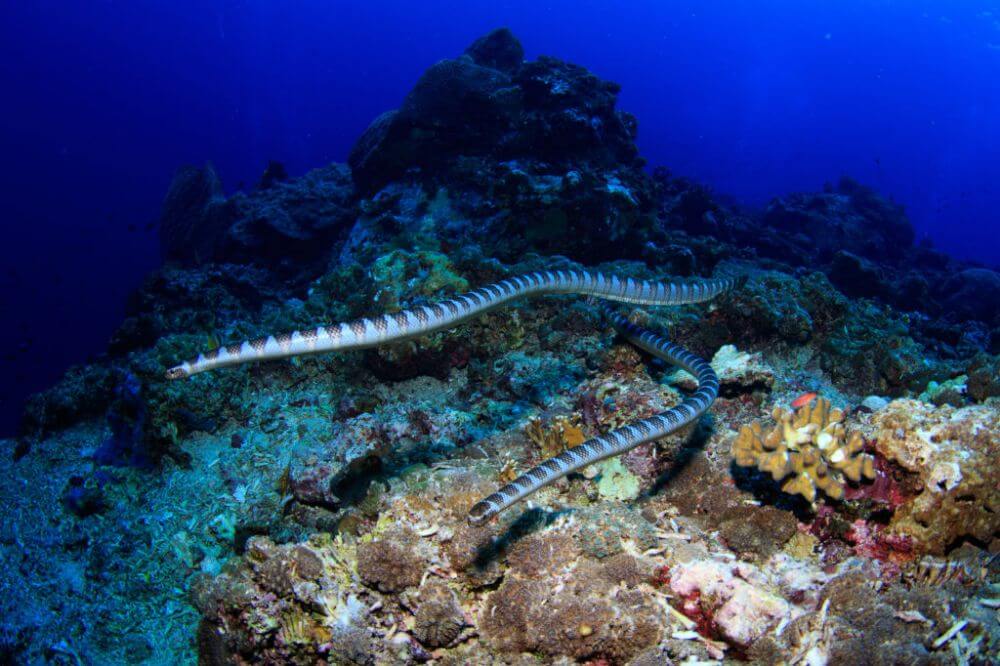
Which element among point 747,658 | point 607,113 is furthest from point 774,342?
point 607,113

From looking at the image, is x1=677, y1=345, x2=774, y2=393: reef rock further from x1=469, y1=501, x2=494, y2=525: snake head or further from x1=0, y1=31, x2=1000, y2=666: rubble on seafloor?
x1=469, y1=501, x2=494, y2=525: snake head

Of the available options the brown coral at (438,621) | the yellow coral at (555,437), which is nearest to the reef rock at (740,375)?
the yellow coral at (555,437)

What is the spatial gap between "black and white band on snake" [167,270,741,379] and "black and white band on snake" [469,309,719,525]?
1218mm

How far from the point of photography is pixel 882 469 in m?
3.28

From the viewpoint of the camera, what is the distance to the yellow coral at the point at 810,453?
10.3 ft

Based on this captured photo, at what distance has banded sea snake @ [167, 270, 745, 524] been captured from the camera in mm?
3064

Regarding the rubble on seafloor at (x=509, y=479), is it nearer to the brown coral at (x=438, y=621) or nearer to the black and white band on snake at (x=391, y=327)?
the brown coral at (x=438, y=621)

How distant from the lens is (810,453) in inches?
123

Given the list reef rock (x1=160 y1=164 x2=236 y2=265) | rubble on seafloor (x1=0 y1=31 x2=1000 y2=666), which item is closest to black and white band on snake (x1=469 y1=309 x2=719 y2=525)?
rubble on seafloor (x1=0 y1=31 x2=1000 y2=666)

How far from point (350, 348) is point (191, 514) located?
3350mm

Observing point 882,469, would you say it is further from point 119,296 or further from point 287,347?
point 119,296

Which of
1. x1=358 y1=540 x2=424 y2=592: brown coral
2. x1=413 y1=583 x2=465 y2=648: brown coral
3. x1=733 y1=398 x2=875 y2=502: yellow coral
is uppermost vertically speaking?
x1=733 y1=398 x2=875 y2=502: yellow coral

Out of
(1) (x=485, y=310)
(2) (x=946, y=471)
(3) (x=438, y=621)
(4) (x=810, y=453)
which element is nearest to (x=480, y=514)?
(3) (x=438, y=621)

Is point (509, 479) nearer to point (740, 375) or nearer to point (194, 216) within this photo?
point (740, 375)
